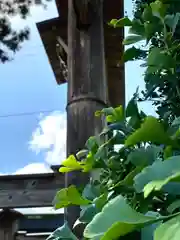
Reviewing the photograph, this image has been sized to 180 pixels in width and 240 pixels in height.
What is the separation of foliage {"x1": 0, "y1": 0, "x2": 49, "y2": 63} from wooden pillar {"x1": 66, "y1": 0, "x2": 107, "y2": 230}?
37.3 inches

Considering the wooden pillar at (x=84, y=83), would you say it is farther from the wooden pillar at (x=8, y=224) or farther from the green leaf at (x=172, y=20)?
the wooden pillar at (x=8, y=224)

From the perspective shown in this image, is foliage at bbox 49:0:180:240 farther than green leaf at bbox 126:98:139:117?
No

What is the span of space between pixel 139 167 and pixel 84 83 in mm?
1409

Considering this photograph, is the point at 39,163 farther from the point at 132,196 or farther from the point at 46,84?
the point at 132,196

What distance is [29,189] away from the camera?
2.58 metres

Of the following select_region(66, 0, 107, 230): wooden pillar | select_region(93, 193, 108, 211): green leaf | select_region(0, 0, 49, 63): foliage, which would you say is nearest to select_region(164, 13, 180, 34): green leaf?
select_region(93, 193, 108, 211): green leaf

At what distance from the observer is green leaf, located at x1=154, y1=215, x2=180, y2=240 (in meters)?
0.34

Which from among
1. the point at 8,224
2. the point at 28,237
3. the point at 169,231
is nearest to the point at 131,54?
the point at 169,231

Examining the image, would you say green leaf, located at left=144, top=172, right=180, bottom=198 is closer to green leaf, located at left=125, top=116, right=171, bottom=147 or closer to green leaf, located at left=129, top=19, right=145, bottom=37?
green leaf, located at left=125, top=116, right=171, bottom=147

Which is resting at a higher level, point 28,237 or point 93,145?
point 93,145

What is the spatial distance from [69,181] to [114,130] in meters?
1.13

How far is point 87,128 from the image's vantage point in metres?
1.84

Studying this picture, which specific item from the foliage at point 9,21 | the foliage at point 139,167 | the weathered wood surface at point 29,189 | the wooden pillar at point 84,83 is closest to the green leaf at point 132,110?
the foliage at point 139,167

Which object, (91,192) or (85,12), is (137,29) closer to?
(91,192)
